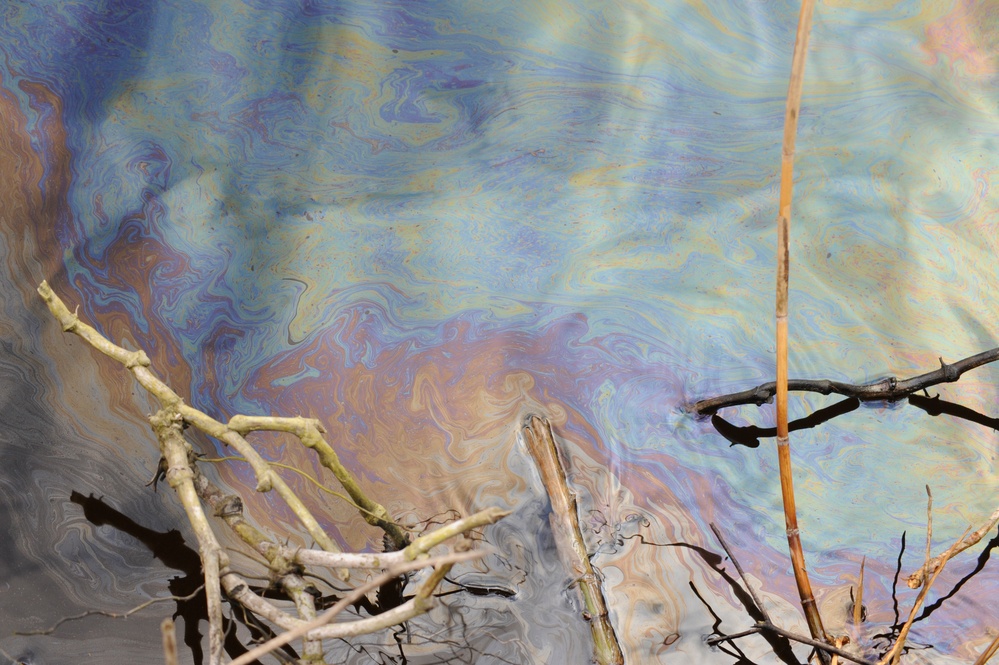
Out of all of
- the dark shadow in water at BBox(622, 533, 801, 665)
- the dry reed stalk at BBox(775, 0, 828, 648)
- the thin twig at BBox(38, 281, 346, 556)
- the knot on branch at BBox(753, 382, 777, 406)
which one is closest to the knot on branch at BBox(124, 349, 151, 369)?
Result: the thin twig at BBox(38, 281, 346, 556)

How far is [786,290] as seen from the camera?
43.2 inches

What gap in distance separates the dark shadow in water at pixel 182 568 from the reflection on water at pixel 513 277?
0.02 m

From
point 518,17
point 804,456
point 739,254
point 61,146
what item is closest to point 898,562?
point 804,456

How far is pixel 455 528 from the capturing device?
3.09 ft

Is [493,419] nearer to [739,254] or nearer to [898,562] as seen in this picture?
[739,254]

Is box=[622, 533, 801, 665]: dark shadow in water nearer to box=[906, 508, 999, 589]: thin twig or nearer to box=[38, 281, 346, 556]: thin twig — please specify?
box=[906, 508, 999, 589]: thin twig

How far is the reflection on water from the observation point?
4.60ft

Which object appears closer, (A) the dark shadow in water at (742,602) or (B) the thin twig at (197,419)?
(B) the thin twig at (197,419)

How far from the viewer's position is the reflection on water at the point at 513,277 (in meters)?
1.40

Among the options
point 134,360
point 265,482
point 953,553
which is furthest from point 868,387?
point 134,360

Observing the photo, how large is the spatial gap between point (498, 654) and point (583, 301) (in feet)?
2.52

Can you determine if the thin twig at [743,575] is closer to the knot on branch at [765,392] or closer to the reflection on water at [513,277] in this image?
the reflection on water at [513,277]

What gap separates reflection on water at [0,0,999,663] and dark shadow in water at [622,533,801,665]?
0.01 m

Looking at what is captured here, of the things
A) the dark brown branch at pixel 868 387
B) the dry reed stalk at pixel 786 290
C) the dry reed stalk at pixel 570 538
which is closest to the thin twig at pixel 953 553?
the dry reed stalk at pixel 786 290
